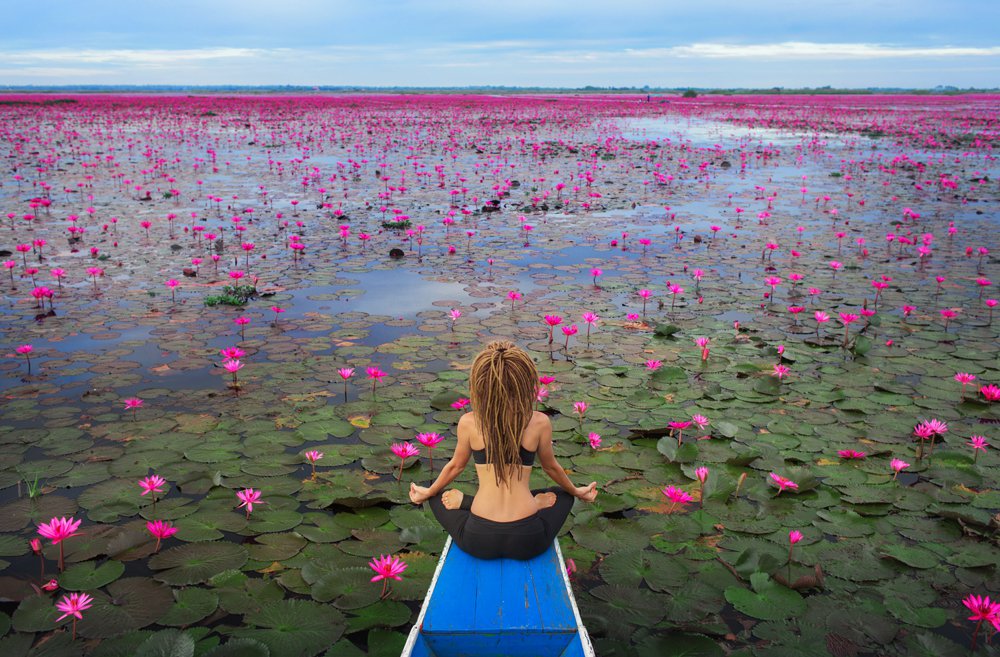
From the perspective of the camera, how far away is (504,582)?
82.8 inches

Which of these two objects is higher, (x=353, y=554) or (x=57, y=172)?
(x=57, y=172)

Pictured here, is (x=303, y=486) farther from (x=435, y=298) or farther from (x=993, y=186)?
(x=993, y=186)

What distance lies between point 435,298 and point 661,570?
4097 millimetres

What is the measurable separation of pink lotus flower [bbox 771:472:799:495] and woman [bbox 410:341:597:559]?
54.9 inches

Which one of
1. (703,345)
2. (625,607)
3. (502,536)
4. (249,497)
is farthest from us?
(703,345)

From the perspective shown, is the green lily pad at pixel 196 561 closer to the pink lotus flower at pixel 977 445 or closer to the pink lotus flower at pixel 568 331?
the pink lotus flower at pixel 568 331

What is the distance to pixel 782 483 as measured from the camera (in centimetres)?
325

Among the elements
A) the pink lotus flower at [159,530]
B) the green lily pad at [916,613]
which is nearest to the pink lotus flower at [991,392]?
the green lily pad at [916,613]

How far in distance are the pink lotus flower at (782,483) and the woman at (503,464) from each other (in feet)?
4.58

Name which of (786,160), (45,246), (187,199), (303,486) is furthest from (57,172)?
(786,160)

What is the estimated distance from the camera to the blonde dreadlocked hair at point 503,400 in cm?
219

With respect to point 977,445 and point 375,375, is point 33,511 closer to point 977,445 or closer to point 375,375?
point 375,375

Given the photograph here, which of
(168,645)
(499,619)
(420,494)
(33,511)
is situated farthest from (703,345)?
(33,511)

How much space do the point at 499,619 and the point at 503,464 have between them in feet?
1.62
